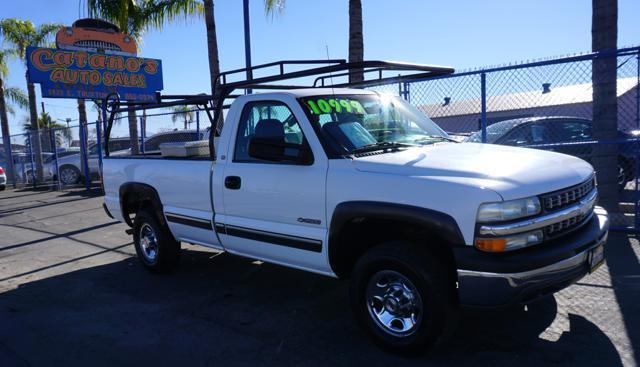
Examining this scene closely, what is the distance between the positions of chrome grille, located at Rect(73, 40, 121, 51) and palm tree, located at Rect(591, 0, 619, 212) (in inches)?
517

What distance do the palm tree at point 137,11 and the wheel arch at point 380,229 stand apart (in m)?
12.8

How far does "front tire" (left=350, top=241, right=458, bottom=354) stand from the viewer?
3430 mm

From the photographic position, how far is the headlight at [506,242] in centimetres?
322

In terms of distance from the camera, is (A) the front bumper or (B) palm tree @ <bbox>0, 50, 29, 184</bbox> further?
(B) palm tree @ <bbox>0, 50, 29, 184</bbox>

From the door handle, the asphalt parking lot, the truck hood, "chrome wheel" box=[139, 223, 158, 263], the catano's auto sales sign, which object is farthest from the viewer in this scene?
the catano's auto sales sign

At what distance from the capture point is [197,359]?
12.5ft

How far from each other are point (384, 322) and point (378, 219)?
758 mm

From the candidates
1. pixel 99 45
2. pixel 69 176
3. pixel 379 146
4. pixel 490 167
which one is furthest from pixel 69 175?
pixel 490 167

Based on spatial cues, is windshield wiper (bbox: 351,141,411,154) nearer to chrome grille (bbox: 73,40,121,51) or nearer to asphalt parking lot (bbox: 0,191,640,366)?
asphalt parking lot (bbox: 0,191,640,366)

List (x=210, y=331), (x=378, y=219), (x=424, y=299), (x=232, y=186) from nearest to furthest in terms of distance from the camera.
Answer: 1. (x=424, y=299)
2. (x=378, y=219)
3. (x=210, y=331)
4. (x=232, y=186)

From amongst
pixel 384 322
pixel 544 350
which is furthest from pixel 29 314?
pixel 544 350

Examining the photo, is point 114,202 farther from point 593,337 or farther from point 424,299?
point 593,337

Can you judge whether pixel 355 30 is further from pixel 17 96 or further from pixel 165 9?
pixel 17 96

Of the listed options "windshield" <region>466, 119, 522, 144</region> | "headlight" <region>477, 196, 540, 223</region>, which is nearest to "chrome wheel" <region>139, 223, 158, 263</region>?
"headlight" <region>477, 196, 540, 223</region>
